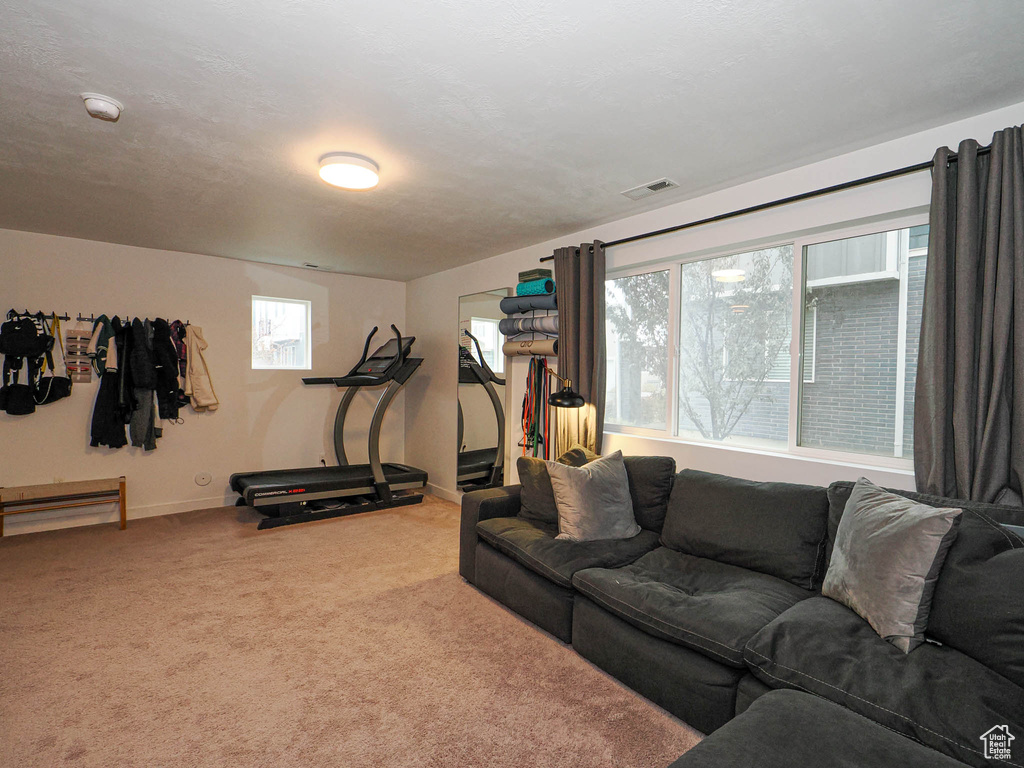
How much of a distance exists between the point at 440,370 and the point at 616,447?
260cm

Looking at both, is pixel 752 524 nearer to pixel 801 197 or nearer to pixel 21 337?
pixel 801 197

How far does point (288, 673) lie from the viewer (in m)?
2.43

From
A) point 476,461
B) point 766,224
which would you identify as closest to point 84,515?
point 476,461

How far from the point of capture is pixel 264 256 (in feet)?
17.0

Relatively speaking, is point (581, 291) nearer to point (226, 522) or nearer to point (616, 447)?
point (616, 447)

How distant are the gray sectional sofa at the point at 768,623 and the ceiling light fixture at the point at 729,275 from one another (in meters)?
1.26

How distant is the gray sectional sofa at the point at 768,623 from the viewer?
1.43 m

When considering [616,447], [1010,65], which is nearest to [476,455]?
[616,447]

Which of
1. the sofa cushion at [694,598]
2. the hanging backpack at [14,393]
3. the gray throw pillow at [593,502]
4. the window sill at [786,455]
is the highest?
the hanging backpack at [14,393]

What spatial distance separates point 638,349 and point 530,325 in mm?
938

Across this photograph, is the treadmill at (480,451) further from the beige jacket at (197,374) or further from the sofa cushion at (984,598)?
the sofa cushion at (984,598)

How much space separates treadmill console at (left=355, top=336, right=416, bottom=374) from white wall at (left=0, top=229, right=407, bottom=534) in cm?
45

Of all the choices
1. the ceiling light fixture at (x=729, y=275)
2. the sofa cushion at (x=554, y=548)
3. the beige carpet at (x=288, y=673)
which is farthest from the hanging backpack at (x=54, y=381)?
the ceiling light fixture at (x=729, y=275)

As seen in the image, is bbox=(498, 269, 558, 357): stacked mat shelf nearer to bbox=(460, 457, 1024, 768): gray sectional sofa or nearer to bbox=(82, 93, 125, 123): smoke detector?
bbox=(460, 457, 1024, 768): gray sectional sofa
